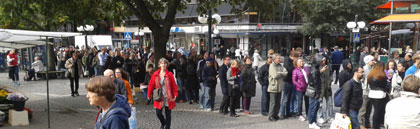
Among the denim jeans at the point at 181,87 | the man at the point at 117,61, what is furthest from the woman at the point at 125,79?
the man at the point at 117,61

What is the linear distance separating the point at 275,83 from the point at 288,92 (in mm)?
528

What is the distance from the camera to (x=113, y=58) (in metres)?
14.4

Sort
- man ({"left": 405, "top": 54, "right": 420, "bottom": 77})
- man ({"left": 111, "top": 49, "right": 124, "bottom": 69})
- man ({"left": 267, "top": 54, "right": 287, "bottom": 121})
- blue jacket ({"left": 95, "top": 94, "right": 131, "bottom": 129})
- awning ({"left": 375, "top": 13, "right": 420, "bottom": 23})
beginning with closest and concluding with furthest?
blue jacket ({"left": 95, "top": 94, "right": 131, "bottom": 129}) → man ({"left": 405, "top": 54, "right": 420, "bottom": 77}) → man ({"left": 267, "top": 54, "right": 287, "bottom": 121}) → man ({"left": 111, "top": 49, "right": 124, "bottom": 69}) → awning ({"left": 375, "top": 13, "right": 420, "bottom": 23})

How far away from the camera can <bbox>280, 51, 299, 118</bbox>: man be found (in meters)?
9.02

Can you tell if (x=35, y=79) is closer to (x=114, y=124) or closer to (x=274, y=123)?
(x=274, y=123)

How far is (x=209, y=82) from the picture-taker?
9.95m

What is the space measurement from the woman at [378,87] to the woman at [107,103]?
19.2 ft

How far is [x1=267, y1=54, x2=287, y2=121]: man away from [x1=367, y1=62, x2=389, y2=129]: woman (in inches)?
83.0

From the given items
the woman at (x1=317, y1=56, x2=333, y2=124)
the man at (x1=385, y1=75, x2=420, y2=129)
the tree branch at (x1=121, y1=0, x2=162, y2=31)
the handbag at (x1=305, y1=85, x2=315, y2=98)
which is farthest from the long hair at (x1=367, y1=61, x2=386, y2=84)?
the tree branch at (x1=121, y1=0, x2=162, y2=31)

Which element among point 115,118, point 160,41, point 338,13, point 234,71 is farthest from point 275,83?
point 338,13

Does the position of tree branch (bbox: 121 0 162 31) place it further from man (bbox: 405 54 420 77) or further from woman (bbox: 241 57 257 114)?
man (bbox: 405 54 420 77)

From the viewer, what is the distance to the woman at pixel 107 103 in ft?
9.70

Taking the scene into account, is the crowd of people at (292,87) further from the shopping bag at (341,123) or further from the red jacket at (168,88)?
the shopping bag at (341,123)

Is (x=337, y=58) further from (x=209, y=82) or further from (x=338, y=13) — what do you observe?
(x=338, y=13)
